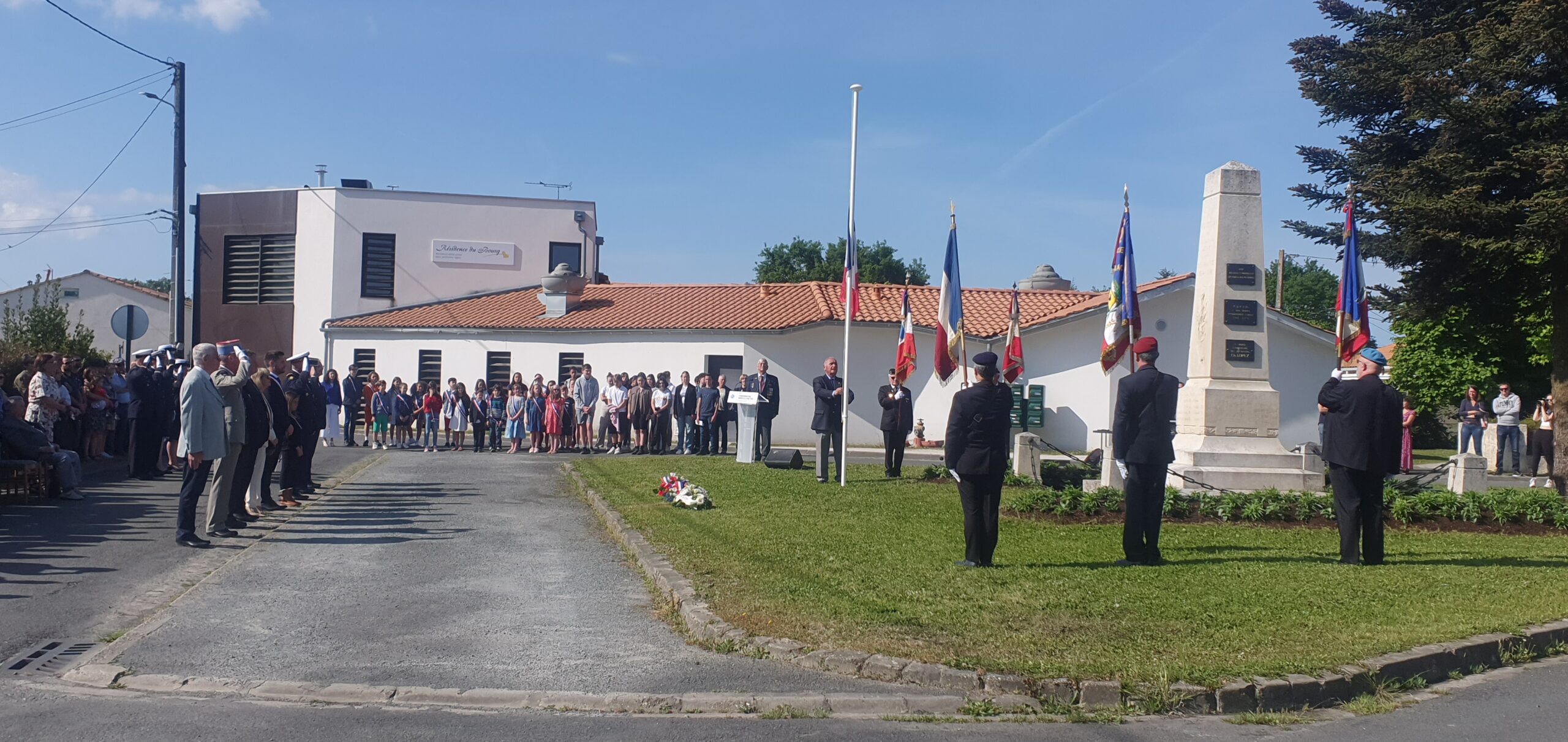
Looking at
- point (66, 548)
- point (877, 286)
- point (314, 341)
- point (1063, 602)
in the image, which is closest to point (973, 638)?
point (1063, 602)

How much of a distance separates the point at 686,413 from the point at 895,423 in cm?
780

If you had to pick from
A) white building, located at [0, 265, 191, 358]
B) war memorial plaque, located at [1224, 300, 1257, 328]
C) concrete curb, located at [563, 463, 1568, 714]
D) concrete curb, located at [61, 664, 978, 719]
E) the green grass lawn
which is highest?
white building, located at [0, 265, 191, 358]

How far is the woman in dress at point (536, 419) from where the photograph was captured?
2564 cm

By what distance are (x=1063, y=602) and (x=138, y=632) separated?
5.96m

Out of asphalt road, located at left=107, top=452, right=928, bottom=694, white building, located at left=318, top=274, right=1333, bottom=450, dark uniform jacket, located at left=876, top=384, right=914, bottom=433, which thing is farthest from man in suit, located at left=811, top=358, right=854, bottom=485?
white building, located at left=318, top=274, right=1333, bottom=450

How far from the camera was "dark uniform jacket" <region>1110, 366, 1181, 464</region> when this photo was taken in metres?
9.87

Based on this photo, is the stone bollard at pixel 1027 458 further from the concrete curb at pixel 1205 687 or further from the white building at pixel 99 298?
the white building at pixel 99 298

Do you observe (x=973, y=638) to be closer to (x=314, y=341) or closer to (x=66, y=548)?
(x=66, y=548)

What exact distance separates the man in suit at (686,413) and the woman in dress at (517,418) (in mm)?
3231

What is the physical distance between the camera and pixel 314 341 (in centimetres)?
3828

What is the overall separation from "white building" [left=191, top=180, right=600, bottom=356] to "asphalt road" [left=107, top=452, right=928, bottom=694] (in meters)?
27.4

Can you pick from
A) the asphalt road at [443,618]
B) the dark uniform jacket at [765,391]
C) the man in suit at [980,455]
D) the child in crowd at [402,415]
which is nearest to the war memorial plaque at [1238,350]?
the man in suit at [980,455]

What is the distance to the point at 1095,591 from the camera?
333 inches

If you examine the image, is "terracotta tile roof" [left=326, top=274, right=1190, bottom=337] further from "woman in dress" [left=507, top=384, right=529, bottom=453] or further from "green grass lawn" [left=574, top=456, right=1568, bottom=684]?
"green grass lawn" [left=574, top=456, right=1568, bottom=684]
